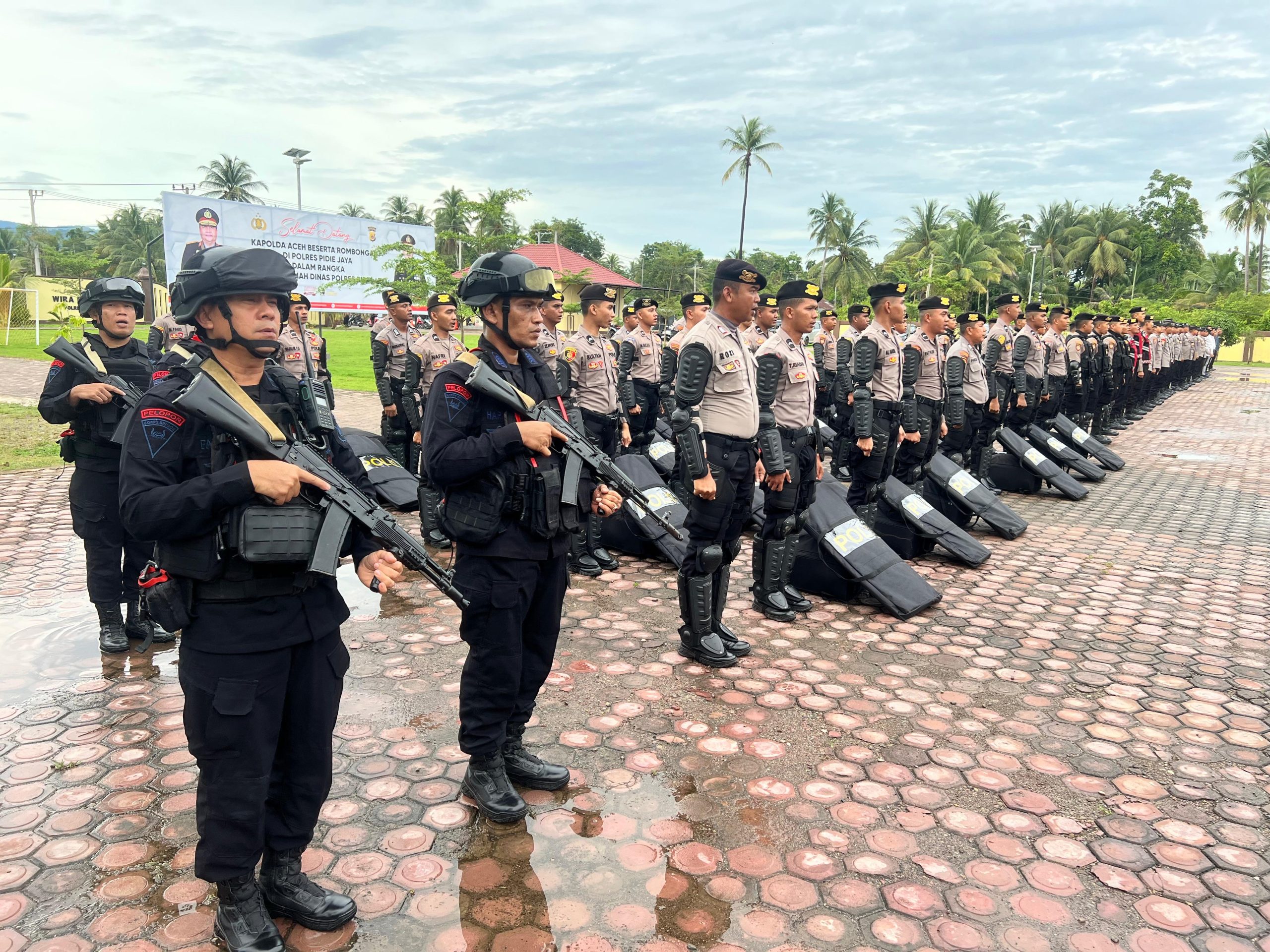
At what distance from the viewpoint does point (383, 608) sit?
5.54 metres

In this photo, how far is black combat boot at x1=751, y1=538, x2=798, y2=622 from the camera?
18.1 feet

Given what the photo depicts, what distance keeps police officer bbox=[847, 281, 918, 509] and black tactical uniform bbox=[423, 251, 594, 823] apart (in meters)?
4.26

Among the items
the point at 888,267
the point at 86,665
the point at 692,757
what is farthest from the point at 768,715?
the point at 888,267

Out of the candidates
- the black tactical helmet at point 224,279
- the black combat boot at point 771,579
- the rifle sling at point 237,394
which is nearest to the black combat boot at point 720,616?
the black combat boot at point 771,579

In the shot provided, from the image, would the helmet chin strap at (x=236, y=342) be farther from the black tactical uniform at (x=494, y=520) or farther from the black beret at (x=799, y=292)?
the black beret at (x=799, y=292)

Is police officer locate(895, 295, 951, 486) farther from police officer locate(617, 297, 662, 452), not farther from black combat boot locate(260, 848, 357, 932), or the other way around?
black combat boot locate(260, 848, 357, 932)

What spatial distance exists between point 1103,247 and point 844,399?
56036 mm

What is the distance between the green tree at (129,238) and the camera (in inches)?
2402

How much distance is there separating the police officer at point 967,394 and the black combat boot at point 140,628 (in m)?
6.88

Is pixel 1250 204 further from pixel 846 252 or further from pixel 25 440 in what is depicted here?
pixel 25 440

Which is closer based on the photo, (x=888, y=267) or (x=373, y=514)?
(x=373, y=514)

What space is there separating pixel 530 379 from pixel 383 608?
2952 millimetres

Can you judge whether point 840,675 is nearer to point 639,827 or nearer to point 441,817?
point 639,827

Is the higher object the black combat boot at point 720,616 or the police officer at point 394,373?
the police officer at point 394,373
